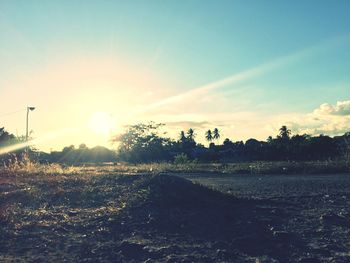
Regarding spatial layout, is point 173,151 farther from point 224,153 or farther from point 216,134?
point 216,134

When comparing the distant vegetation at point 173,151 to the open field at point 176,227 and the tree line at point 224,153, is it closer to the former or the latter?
the tree line at point 224,153

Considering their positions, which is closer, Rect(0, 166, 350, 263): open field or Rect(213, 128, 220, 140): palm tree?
Rect(0, 166, 350, 263): open field

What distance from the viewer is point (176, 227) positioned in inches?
246

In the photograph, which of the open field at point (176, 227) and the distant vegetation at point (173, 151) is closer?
the open field at point (176, 227)

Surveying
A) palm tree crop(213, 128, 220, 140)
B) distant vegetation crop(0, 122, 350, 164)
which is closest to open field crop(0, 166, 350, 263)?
distant vegetation crop(0, 122, 350, 164)

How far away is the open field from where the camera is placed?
193 inches

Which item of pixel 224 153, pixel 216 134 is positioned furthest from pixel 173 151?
pixel 216 134

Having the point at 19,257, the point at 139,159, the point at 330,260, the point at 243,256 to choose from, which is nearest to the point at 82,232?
the point at 19,257

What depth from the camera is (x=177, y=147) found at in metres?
79.1

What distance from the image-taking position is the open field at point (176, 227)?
16.1ft

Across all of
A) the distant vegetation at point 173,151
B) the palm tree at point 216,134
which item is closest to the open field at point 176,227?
the distant vegetation at point 173,151

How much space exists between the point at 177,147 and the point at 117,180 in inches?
2557

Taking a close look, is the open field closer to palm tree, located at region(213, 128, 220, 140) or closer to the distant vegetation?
the distant vegetation

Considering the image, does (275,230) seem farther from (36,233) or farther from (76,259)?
(36,233)
